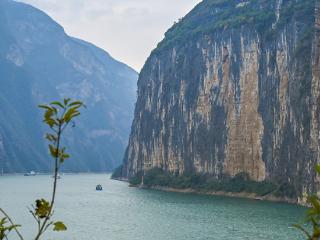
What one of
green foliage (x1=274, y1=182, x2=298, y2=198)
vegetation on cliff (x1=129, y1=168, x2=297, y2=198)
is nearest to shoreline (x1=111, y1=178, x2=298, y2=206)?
vegetation on cliff (x1=129, y1=168, x2=297, y2=198)

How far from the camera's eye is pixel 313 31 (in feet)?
229

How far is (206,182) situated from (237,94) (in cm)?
1276

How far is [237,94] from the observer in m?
87.9

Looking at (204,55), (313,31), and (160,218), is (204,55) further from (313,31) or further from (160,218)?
(160,218)

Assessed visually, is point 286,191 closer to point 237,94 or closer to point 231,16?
point 237,94

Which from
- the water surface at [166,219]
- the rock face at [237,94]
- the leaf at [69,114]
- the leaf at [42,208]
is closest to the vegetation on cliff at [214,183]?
the rock face at [237,94]

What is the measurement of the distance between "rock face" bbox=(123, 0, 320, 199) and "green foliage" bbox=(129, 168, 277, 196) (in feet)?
3.96

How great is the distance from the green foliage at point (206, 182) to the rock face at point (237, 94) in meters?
1.21

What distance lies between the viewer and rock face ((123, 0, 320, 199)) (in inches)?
2761

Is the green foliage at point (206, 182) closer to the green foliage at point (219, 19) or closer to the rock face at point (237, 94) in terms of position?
the rock face at point (237, 94)

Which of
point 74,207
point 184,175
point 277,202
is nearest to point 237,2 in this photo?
point 184,175

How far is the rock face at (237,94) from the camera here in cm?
7012

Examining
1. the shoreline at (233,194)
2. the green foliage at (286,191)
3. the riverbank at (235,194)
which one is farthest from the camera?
the riverbank at (235,194)

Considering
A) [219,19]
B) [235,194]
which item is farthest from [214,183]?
[219,19]
